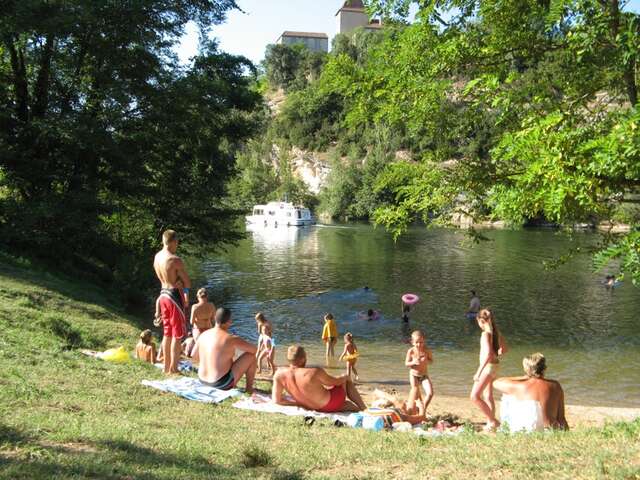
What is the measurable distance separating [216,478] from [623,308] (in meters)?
24.8

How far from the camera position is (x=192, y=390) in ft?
26.6

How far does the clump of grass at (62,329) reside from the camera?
10873 mm

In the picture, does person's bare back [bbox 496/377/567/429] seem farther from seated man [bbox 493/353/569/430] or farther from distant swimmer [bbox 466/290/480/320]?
distant swimmer [bbox 466/290/480/320]

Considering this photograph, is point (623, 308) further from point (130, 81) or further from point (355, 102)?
point (130, 81)

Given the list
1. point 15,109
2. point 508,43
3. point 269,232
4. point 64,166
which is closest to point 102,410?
point 508,43

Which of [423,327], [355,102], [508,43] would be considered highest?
[508,43]

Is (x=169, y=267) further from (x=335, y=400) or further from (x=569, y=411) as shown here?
(x=569, y=411)

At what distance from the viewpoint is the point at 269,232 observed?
234ft

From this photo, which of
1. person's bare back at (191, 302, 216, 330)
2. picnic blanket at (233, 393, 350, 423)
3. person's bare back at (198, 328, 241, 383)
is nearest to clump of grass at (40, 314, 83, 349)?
person's bare back at (191, 302, 216, 330)

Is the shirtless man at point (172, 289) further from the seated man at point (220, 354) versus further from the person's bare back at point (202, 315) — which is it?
the person's bare back at point (202, 315)

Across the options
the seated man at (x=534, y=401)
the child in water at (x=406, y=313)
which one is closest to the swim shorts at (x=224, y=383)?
the seated man at (x=534, y=401)

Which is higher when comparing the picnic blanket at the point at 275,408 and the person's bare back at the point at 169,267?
the person's bare back at the point at 169,267

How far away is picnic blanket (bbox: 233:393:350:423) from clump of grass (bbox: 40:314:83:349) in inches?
172

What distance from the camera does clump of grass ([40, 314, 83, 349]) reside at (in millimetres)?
10873
